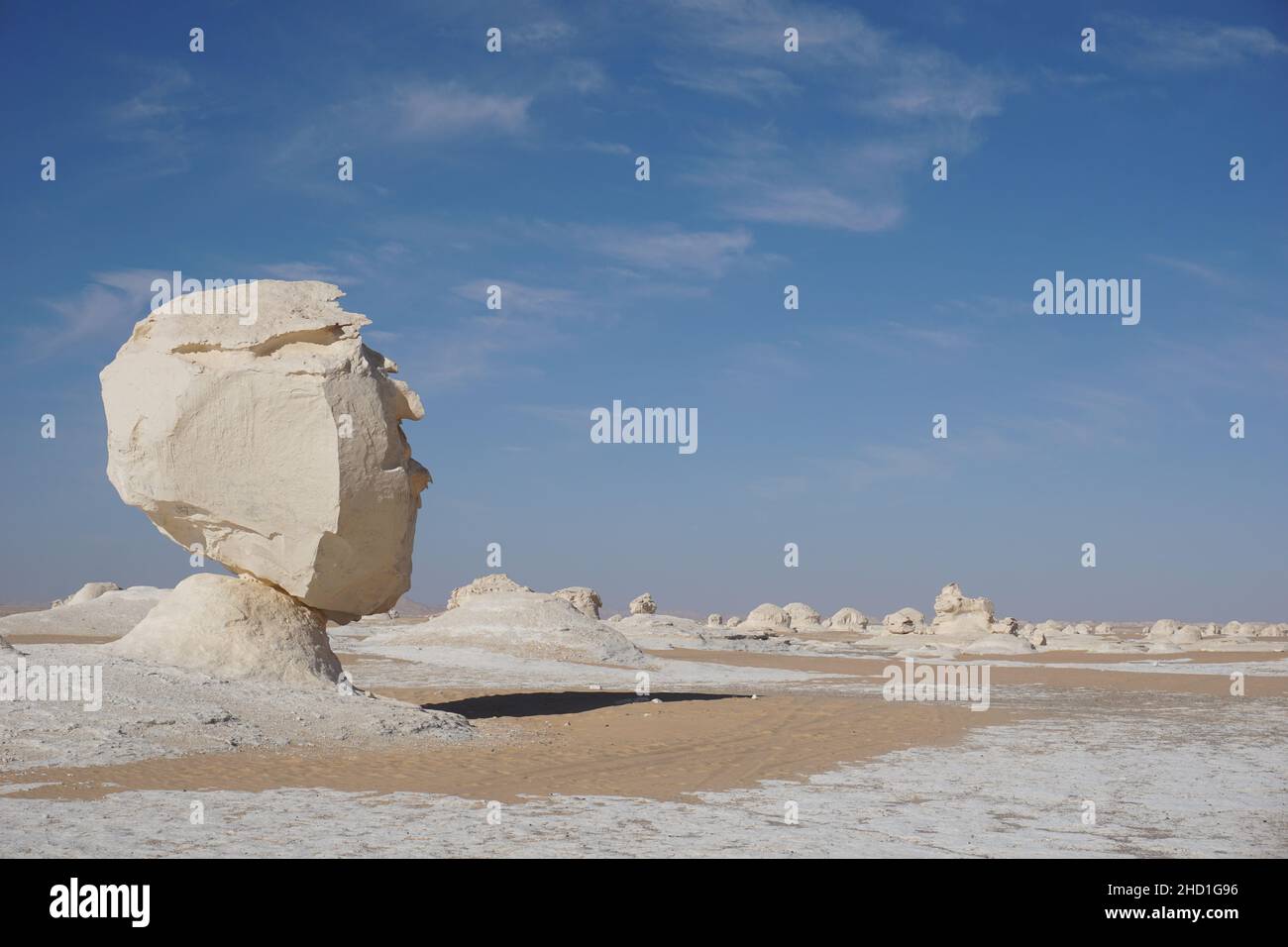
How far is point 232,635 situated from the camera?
13180 millimetres

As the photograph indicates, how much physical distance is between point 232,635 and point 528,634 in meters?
18.4

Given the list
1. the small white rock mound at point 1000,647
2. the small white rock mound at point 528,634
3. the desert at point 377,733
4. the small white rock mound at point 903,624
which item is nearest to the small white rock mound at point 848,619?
the small white rock mound at point 903,624

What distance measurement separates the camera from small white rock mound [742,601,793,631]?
221ft

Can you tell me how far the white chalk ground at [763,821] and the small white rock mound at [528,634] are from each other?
63.4 feet

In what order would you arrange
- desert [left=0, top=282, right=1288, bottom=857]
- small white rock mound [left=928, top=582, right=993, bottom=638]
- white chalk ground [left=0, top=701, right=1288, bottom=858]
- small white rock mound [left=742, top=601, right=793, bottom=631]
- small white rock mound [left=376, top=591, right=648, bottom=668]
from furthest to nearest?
small white rock mound [left=742, top=601, right=793, bottom=631] → small white rock mound [left=928, top=582, right=993, bottom=638] → small white rock mound [left=376, top=591, right=648, bottom=668] → desert [left=0, top=282, right=1288, bottom=857] → white chalk ground [left=0, top=701, right=1288, bottom=858]

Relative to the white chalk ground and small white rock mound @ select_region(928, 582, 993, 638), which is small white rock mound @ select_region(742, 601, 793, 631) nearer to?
small white rock mound @ select_region(928, 582, 993, 638)

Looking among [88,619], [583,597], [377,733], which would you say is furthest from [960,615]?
[377,733]

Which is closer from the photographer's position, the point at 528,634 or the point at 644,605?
the point at 528,634

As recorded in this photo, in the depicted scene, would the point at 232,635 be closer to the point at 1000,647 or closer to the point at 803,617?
the point at 1000,647

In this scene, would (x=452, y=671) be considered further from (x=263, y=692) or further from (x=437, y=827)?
(x=437, y=827)

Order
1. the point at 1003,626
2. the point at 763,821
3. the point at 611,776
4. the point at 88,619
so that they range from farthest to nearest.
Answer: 1. the point at 1003,626
2. the point at 88,619
3. the point at 611,776
4. the point at 763,821

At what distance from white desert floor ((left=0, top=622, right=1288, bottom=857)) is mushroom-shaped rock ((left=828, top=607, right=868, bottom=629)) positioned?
5314 centimetres

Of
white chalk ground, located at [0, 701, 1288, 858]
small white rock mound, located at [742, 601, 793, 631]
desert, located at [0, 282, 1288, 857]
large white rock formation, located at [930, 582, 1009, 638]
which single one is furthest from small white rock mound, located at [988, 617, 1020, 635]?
white chalk ground, located at [0, 701, 1288, 858]
